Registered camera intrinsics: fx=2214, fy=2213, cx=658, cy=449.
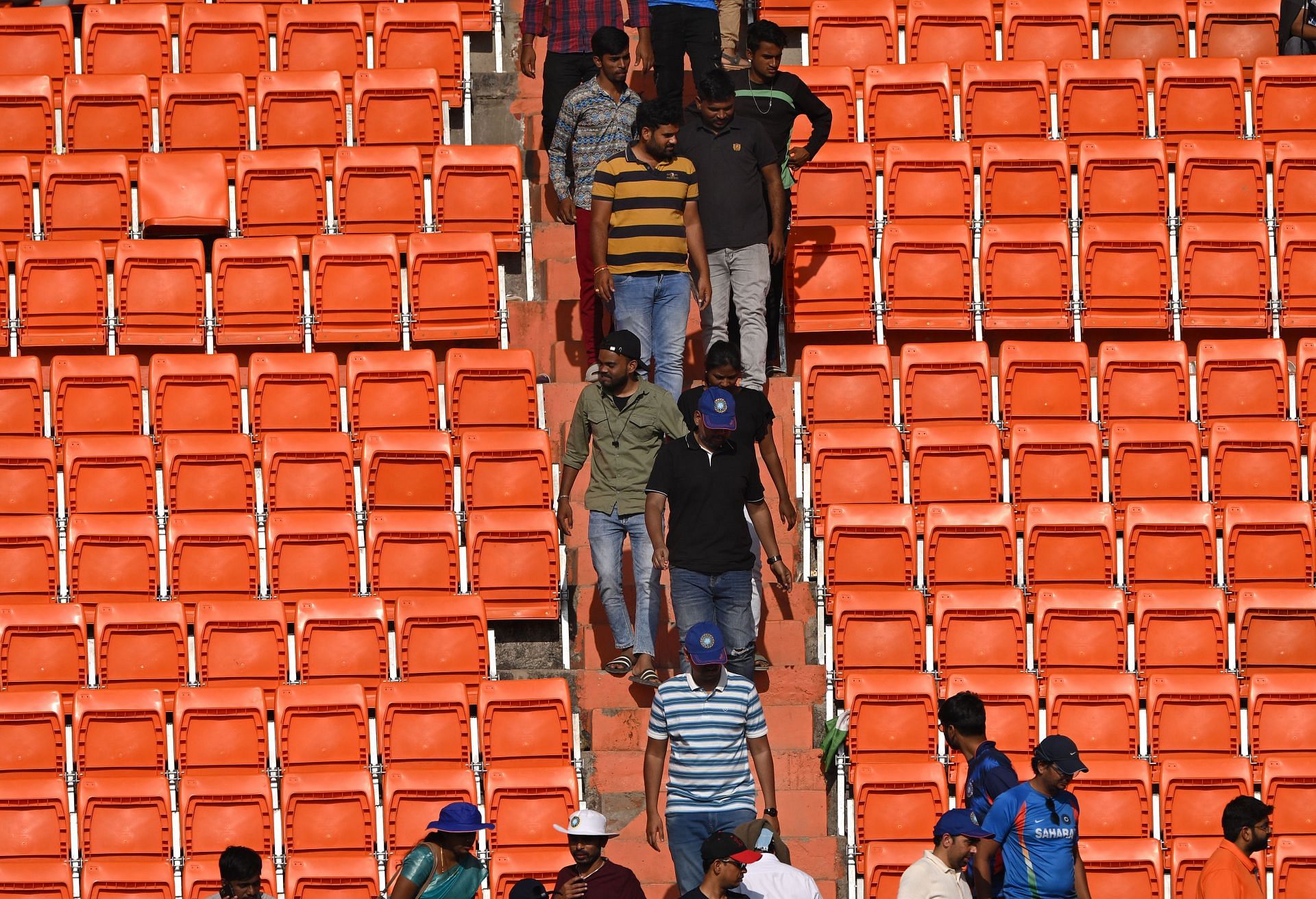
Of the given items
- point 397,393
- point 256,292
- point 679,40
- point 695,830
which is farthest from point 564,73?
point 695,830

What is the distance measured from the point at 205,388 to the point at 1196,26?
23.5 feet

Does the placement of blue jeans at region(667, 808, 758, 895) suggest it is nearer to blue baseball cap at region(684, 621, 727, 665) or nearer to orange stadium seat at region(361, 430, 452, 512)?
blue baseball cap at region(684, 621, 727, 665)

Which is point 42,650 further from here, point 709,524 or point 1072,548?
point 1072,548

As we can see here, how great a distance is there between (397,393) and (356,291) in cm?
89

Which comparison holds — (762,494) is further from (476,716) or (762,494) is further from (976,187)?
(976,187)

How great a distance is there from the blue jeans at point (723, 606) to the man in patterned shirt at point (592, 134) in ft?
7.47

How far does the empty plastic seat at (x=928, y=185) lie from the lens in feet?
43.7

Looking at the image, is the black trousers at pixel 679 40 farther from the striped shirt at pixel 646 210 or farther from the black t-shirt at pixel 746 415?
the black t-shirt at pixel 746 415

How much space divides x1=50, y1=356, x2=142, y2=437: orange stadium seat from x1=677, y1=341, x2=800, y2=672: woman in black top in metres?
3.29

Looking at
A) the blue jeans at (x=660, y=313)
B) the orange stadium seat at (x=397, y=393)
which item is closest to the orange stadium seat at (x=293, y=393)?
the orange stadium seat at (x=397, y=393)

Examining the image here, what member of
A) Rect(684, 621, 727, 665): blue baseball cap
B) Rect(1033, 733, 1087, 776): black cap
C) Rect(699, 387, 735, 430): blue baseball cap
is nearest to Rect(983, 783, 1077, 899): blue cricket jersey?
Rect(1033, 733, 1087, 776): black cap

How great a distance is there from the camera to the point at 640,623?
1080 centimetres

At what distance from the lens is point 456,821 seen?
8578 mm

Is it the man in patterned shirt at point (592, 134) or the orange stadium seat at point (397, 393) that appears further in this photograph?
the man in patterned shirt at point (592, 134)
